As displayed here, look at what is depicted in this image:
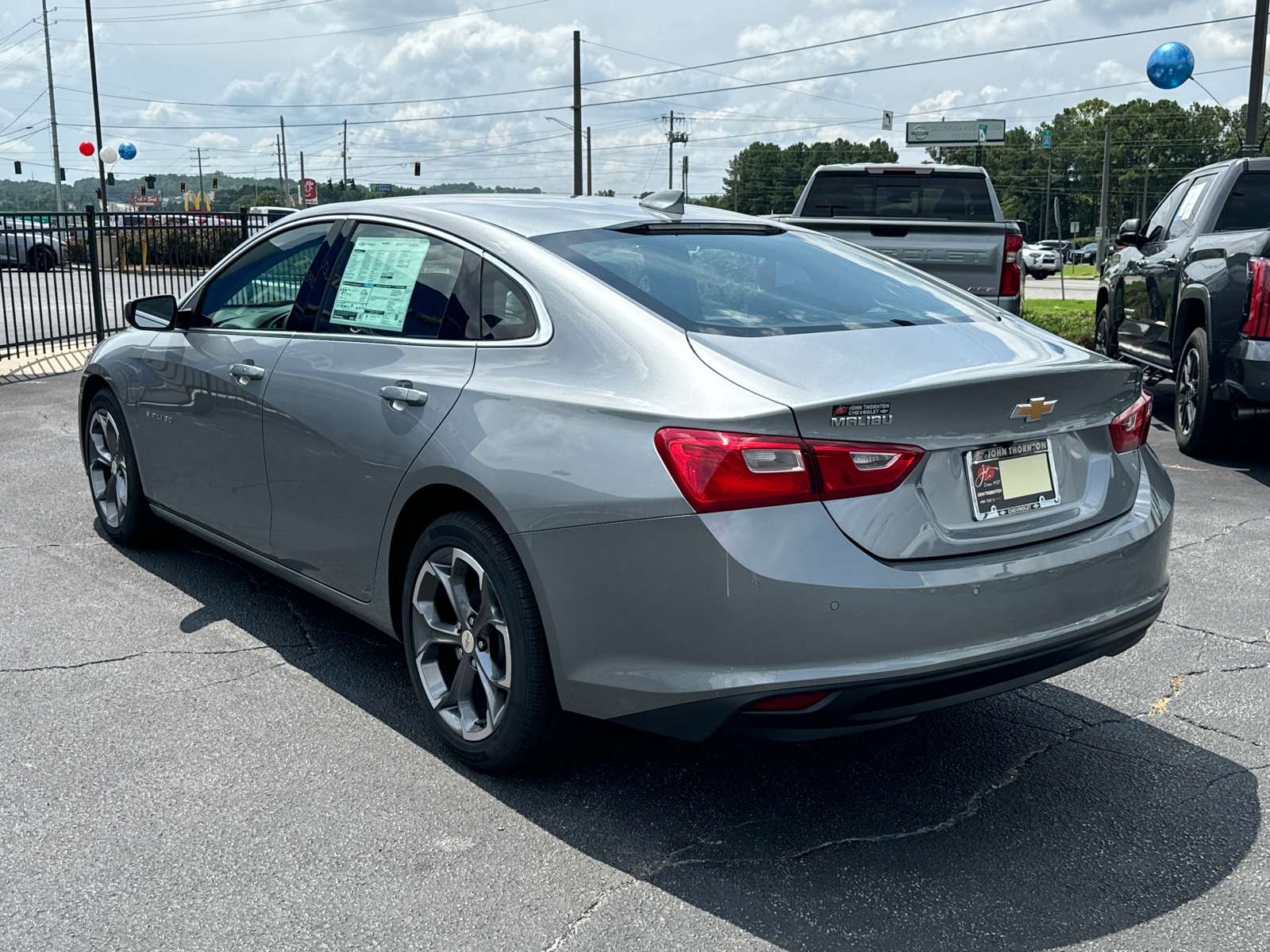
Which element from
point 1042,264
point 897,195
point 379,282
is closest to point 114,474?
point 379,282

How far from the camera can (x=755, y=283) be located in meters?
3.51

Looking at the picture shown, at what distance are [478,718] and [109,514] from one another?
10.1ft

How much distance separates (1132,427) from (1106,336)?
915 cm

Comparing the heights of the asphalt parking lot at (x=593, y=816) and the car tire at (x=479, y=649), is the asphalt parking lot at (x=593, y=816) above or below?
below

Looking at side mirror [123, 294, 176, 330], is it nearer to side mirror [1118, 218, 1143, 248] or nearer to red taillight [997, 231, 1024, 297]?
red taillight [997, 231, 1024, 297]

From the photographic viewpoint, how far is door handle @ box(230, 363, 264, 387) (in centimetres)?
415

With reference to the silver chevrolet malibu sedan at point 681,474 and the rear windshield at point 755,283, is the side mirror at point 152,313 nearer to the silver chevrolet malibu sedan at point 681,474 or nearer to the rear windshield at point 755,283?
the silver chevrolet malibu sedan at point 681,474

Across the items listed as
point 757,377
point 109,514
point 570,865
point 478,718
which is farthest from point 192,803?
point 109,514

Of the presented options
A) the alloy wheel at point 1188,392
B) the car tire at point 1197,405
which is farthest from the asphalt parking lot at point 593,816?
the alloy wheel at point 1188,392

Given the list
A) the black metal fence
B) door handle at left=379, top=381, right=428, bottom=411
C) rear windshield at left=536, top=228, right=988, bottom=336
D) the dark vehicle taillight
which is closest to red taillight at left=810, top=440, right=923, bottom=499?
the dark vehicle taillight

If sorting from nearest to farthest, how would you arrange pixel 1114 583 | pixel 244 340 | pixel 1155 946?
pixel 1155 946 → pixel 1114 583 → pixel 244 340

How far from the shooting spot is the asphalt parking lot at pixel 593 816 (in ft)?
8.69

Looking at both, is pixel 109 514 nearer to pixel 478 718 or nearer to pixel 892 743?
pixel 478 718

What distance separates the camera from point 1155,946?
2.55 meters
